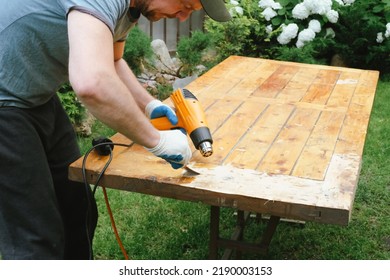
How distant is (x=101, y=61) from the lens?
1855 mm

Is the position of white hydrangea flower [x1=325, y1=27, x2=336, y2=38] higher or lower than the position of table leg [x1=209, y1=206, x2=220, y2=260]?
lower

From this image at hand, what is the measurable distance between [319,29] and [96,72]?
581cm

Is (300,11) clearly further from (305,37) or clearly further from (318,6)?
(305,37)

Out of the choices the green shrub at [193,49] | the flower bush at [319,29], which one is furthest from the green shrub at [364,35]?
the green shrub at [193,49]

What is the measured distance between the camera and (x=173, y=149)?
7.17ft

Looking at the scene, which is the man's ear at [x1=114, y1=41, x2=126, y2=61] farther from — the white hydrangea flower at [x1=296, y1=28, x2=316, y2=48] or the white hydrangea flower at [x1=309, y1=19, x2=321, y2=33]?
the white hydrangea flower at [x1=309, y1=19, x2=321, y2=33]

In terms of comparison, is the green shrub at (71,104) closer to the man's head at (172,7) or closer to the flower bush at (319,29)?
the flower bush at (319,29)

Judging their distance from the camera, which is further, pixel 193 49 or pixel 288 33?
pixel 288 33

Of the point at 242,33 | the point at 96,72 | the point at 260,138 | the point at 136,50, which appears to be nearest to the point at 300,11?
the point at 242,33

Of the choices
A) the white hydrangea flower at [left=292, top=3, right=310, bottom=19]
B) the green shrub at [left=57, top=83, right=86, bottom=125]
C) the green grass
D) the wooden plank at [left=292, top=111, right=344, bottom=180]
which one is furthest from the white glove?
the white hydrangea flower at [left=292, top=3, right=310, bottom=19]

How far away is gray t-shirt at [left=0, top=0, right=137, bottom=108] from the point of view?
2.15 metres

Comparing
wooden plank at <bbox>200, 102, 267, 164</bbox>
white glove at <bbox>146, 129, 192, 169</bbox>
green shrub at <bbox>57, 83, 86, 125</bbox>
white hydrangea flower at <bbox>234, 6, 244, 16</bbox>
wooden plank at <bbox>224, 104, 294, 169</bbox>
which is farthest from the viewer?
white hydrangea flower at <bbox>234, 6, 244, 16</bbox>

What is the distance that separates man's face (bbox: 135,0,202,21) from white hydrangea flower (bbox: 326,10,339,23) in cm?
525
